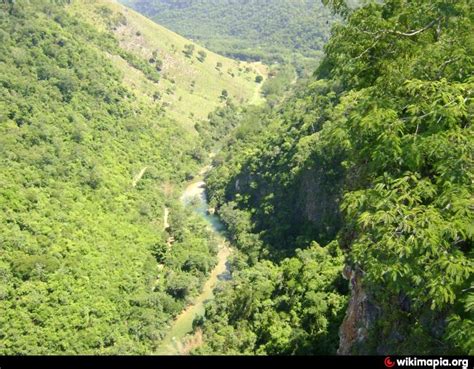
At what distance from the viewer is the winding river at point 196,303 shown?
48384 millimetres

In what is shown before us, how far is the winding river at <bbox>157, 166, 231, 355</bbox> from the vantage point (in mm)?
48384

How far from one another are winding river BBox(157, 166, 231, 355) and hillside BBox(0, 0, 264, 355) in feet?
3.73

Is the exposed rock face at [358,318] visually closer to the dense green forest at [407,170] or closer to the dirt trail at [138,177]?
the dense green forest at [407,170]

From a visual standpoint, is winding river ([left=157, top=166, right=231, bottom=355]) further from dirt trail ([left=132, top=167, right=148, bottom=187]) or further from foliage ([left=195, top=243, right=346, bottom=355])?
dirt trail ([left=132, top=167, right=148, bottom=187])

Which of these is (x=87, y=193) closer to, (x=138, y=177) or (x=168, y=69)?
(x=138, y=177)

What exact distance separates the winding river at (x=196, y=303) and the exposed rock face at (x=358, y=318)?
28321 millimetres

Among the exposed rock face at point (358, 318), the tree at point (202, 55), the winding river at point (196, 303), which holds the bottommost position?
the winding river at point (196, 303)

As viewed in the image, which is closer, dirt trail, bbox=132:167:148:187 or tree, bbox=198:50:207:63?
dirt trail, bbox=132:167:148:187

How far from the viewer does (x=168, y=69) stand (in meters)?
134

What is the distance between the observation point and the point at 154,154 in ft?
307

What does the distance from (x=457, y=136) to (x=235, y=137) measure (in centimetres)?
9525
